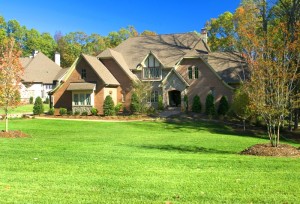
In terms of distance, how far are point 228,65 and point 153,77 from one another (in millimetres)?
8717

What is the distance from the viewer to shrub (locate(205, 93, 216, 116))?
110ft

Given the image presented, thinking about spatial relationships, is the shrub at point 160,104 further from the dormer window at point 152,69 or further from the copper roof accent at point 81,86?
the copper roof accent at point 81,86

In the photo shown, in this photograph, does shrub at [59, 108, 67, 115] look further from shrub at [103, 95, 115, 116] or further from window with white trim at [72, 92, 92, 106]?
shrub at [103, 95, 115, 116]

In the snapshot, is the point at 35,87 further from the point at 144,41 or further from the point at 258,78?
the point at 258,78

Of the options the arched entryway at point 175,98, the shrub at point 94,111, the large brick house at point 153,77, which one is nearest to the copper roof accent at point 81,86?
the large brick house at point 153,77

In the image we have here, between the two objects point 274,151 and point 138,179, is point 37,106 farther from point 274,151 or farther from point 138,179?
point 138,179

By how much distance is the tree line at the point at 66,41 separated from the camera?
78188 mm

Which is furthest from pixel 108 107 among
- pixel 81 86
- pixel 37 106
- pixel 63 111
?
pixel 37 106

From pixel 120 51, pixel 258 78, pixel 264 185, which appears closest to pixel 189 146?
pixel 258 78

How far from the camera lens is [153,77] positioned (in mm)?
38469

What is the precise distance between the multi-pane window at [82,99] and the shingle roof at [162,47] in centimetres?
582

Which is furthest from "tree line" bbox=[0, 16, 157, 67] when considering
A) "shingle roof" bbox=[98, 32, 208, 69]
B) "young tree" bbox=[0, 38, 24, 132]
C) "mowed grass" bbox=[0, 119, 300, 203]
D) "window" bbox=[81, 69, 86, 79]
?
"mowed grass" bbox=[0, 119, 300, 203]

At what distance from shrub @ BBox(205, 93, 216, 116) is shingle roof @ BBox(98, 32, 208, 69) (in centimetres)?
632

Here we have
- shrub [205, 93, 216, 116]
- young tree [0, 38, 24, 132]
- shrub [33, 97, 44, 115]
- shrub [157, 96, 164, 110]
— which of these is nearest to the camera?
young tree [0, 38, 24, 132]
